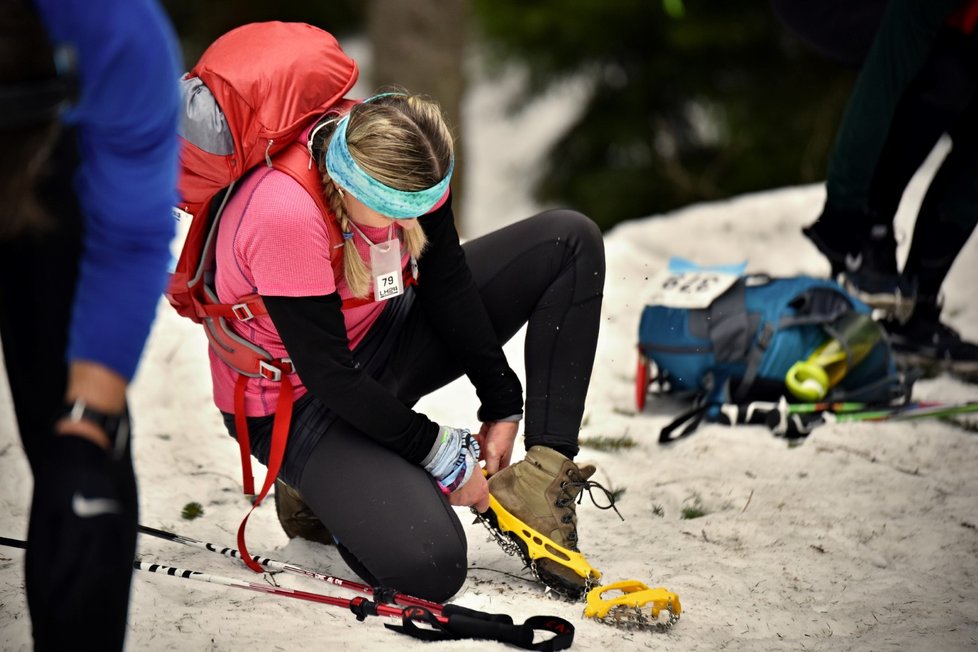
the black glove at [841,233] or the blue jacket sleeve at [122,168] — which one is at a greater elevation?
the blue jacket sleeve at [122,168]

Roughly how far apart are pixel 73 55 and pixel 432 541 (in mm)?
1405

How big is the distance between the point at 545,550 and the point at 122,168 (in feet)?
4.78

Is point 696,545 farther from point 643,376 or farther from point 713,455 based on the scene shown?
point 643,376

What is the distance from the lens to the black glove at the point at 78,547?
1546 millimetres

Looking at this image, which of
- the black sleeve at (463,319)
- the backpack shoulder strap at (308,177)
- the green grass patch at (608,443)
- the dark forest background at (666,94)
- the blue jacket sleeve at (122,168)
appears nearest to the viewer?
the blue jacket sleeve at (122,168)

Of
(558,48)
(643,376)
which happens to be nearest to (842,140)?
(643,376)

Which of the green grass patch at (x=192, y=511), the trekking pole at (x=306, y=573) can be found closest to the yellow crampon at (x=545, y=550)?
the trekking pole at (x=306, y=573)

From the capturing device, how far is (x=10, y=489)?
3117 millimetres

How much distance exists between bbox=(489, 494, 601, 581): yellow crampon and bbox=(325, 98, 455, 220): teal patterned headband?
82 cm

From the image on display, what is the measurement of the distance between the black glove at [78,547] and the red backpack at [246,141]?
853 millimetres

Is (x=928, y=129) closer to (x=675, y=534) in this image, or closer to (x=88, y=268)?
(x=675, y=534)

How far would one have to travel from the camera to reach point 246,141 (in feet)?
7.55

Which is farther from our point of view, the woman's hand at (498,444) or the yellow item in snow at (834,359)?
the yellow item in snow at (834,359)

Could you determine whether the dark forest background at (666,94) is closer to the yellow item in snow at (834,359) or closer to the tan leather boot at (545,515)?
A: the yellow item in snow at (834,359)
